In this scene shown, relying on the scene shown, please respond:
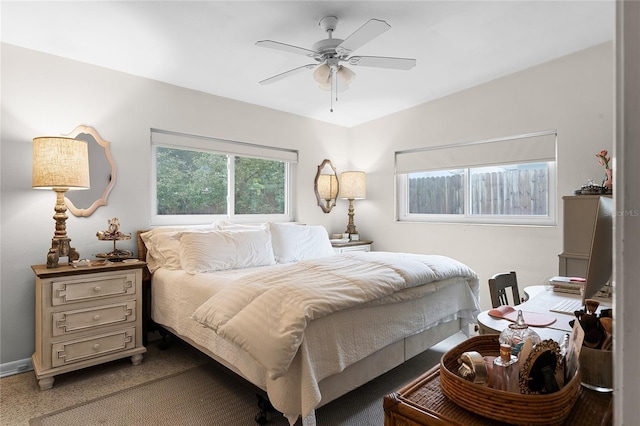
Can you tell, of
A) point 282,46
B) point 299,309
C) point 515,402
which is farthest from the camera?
point 282,46

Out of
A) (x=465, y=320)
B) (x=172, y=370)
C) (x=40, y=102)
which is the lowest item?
(x=172, y=370)

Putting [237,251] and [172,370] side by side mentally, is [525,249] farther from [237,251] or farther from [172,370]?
[172,370]

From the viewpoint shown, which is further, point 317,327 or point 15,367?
point 15,367

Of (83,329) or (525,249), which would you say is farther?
(525,249)

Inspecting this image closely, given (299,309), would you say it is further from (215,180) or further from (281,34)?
(215,180)

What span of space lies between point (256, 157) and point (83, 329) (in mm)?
2384

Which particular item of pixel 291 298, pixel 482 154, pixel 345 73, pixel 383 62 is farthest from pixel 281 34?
pixel 482 154

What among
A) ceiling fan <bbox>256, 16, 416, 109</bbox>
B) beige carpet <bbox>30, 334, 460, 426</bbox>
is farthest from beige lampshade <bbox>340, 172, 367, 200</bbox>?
beige carpet <bbox>30, 334, 460, 426</bbox>

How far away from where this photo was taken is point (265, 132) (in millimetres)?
4203

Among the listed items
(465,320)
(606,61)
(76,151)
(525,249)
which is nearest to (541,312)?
(465,320)

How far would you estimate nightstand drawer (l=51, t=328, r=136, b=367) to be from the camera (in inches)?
95.3

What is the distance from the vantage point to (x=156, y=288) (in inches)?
117

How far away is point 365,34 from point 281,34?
823 mm

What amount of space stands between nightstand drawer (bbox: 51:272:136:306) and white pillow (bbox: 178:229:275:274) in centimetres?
43
